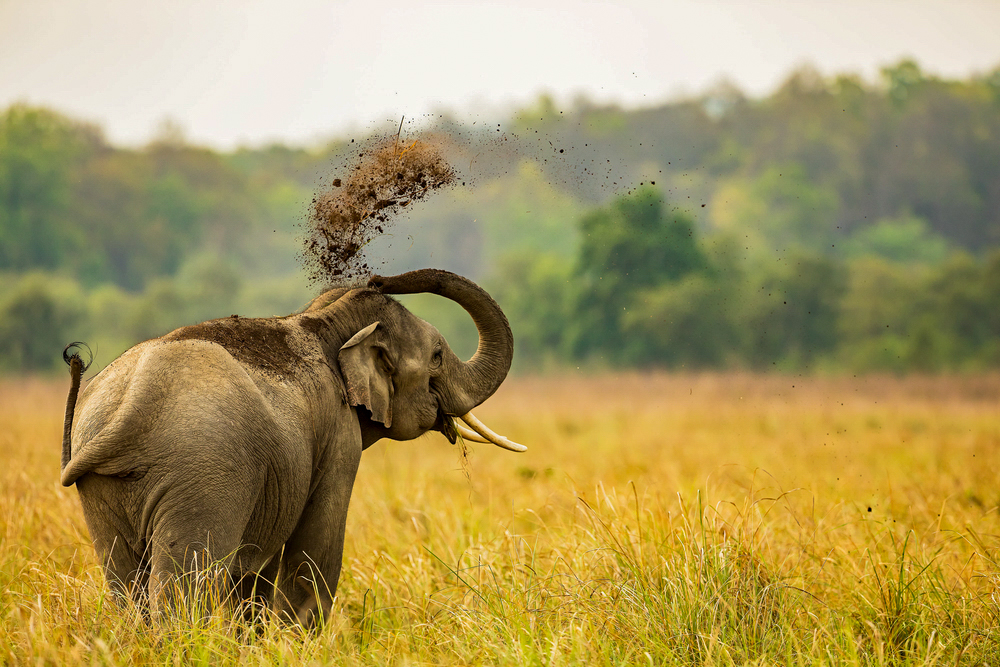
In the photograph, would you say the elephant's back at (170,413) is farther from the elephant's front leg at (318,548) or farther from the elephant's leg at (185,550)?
the elephant's front leg at (318,548)

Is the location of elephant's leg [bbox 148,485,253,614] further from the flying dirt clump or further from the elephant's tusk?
the elephant's tusk

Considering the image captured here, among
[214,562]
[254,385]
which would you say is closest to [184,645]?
[214,562]

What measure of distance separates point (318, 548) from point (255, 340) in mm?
932

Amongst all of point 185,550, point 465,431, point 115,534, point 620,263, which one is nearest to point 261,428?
point 185,550

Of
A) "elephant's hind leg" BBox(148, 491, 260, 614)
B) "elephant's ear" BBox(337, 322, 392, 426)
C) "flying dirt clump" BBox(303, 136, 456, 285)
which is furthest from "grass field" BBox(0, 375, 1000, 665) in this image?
"flying dirt clump" BBox(303, 136, 456, 285)

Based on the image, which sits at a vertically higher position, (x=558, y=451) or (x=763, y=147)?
(x=763, y=147)

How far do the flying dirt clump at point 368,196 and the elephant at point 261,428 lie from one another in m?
0.24

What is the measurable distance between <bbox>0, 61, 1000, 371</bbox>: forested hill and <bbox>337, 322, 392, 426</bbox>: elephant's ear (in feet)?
48.0

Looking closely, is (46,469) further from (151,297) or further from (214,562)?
(151,297)

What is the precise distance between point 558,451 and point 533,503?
5.08 meters

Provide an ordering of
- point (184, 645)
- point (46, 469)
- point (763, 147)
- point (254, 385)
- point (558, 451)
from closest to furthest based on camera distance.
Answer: point (184, 645), point (254, 385), point (46, 469), point (558, 451), point (763, 147)

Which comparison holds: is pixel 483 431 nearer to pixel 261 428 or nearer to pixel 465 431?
pixel 465 431

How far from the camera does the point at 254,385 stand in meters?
3.72

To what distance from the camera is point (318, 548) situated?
4141mm
